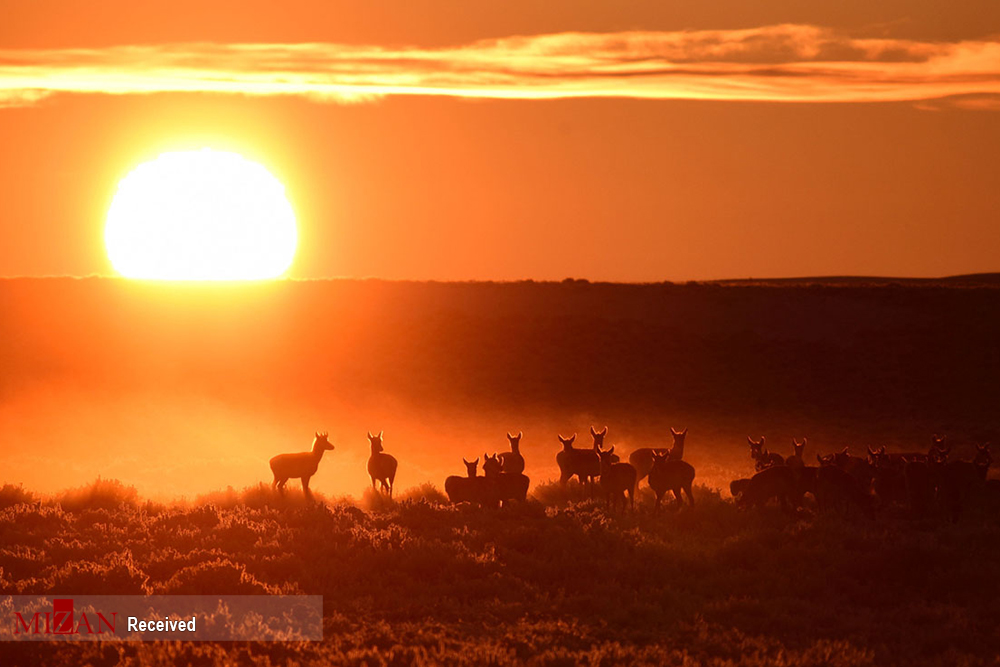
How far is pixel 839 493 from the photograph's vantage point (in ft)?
76.8

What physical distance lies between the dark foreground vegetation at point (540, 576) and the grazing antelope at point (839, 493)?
0.50 metres

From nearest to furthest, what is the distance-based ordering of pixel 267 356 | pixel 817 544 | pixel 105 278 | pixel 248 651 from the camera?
pixel 248 651 < pixel 817 544 < pixel 267 356 < pixel 105 278

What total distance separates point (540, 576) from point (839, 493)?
7.30 meters

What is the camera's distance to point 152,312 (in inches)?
2953

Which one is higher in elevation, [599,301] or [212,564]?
[599,301]

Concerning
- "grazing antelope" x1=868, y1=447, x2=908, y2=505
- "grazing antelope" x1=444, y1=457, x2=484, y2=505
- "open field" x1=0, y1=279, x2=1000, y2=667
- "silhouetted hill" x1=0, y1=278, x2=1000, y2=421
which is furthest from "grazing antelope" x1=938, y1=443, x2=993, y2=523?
"silhouetted hill" x1=0, y1=278, x2=1000, y2=421

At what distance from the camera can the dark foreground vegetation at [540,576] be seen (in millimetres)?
15578

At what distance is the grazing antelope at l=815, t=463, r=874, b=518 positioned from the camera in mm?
23219

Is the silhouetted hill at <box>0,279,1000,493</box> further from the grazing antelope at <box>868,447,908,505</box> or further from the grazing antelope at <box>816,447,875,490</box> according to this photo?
the grazing antelope at <box>868,447,908,505</box>

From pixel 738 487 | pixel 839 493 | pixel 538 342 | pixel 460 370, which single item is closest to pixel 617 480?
pixel 738 487

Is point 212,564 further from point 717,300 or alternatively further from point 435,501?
point 717,300

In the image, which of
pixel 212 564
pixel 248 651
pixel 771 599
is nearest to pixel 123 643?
pixel 248 651

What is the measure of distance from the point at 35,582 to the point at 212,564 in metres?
2.59

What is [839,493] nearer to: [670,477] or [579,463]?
[670,477]
